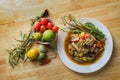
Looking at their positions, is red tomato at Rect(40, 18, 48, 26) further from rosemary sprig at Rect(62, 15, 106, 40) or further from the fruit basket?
rosemary sprig at Rect(62, 15, 106, 40)

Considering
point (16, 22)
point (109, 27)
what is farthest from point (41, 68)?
point (109, 27)

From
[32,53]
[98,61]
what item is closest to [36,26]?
[32,53]

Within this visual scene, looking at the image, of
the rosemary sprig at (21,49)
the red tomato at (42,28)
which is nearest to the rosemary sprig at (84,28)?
the red tomato at (42,28)

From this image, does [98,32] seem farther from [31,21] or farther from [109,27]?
[31,21]

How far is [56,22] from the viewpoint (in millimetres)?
1472

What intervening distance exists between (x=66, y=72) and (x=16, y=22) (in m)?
0.41

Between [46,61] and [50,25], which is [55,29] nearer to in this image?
[50,25]

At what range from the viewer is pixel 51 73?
141 cm

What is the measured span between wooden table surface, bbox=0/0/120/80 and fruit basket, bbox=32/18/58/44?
72mm

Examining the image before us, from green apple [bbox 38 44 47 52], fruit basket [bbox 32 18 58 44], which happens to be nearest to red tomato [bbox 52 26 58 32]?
fruit basket [bbox 32 18 58 44]

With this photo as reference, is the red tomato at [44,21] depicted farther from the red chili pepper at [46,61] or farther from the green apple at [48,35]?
the red chili pepper at [46,61]

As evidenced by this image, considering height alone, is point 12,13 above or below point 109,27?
above

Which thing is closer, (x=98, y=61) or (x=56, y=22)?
(x=98, y=61)

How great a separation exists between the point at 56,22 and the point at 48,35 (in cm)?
13
